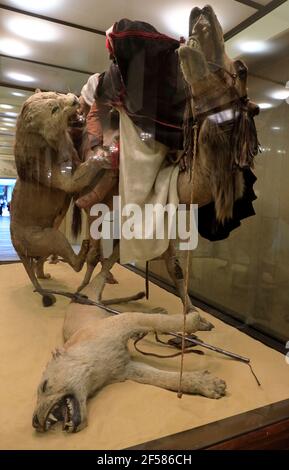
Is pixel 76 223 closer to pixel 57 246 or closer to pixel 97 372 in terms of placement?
pixel 57 246

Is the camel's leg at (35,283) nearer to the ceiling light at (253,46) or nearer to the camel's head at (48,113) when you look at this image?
the camel's head at (48,113)

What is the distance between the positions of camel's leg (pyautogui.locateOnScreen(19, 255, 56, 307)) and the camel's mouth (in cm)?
95

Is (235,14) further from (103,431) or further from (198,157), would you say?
(103,431)

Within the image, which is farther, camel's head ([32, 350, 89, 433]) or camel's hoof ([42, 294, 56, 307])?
camel's hoof ([42, 294, 56, 307])

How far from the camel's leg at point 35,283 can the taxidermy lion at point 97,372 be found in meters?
0.52

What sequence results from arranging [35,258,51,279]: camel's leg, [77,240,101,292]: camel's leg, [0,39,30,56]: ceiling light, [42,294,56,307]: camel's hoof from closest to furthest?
[0,39,30,56]: ceiling light, [77,240,101,292]: camel's leg, [42,294,56,307]: camel's hoof, [35,258,51,279]: camel's leg

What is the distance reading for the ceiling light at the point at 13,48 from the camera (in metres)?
1.27

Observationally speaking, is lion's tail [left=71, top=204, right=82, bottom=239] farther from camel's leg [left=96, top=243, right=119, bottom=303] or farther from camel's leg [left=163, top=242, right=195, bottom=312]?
camel's leg [left=163, top=242, right=195, bottom=312]

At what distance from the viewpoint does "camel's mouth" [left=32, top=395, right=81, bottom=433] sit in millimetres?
821

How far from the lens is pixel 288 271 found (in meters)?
1.69

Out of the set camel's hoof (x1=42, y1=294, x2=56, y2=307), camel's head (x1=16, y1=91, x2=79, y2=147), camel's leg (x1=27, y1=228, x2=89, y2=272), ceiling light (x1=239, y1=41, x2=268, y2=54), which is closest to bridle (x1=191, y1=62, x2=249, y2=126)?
ceiling light (x1=239, y1=41, x2=268, y2=54)
